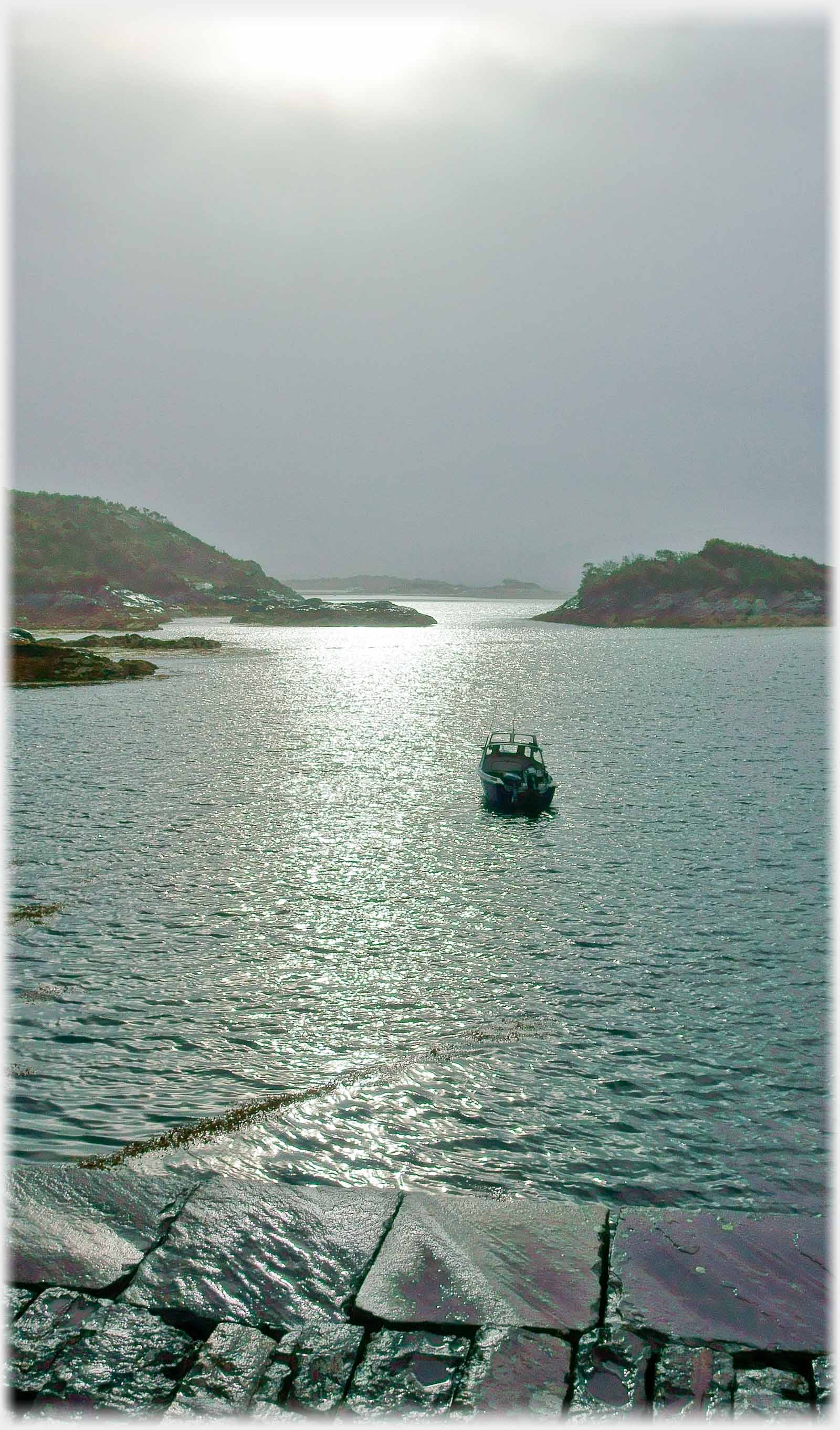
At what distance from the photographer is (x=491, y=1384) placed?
6.91 m

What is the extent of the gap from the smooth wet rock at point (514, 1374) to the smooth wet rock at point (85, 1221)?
10.4 feet

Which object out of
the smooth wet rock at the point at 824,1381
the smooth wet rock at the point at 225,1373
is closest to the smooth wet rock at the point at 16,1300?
the smooth wet rock at the point at 225,1373

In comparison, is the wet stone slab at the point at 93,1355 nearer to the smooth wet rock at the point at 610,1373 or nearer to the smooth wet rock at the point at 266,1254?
the smooth wet rock at the point at 266,1254

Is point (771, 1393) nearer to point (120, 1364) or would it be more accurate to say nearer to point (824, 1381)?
point (824, 1381)

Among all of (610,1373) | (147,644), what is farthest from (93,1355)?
(147,644)

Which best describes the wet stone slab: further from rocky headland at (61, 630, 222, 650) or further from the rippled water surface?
rocky headland at (61, 630, 222, 650)

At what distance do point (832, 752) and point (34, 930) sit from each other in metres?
47.5

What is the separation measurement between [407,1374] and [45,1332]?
2889mm

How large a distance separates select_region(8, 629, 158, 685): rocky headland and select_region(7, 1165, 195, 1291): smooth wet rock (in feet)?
304

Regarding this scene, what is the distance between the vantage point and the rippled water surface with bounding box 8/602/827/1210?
41.7 ft

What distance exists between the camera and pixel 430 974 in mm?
19875

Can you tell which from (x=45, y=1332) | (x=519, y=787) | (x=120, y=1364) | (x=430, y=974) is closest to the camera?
(x=120, y=1364)

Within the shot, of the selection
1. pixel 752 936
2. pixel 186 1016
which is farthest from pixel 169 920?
pixel 752 936

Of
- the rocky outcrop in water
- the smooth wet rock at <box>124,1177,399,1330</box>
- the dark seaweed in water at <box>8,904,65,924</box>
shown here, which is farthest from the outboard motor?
the rocky outcrop in water
